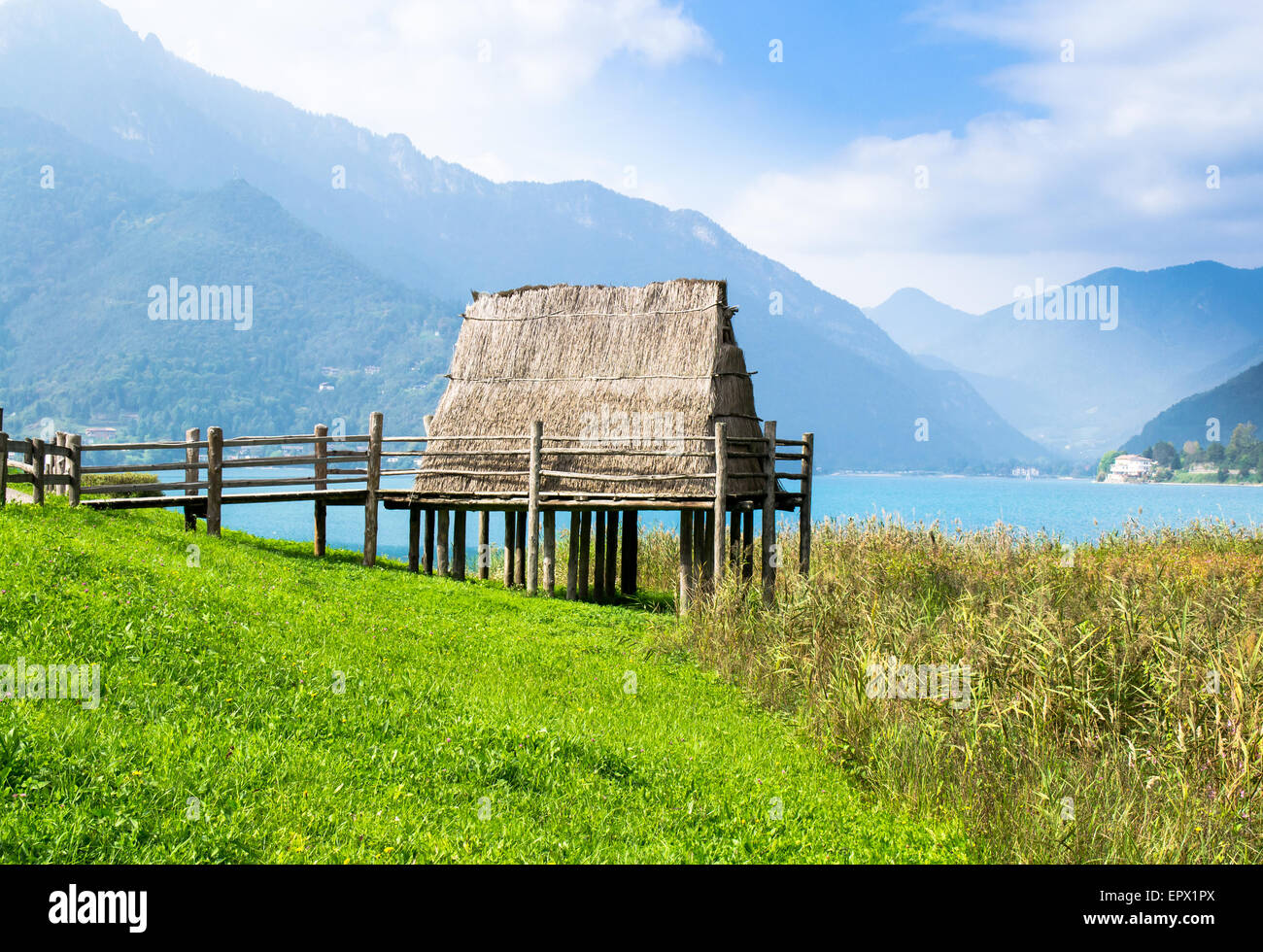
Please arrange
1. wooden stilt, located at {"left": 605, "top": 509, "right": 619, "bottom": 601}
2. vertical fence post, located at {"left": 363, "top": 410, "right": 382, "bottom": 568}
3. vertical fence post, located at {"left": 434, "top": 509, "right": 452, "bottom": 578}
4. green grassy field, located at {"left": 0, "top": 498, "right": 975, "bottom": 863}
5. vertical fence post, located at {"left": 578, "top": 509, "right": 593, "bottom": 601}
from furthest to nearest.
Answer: wooden stilt, located at {"left": 605, "top": 509, "right": 619, "bottom": 601}
vertical fence post, located at {"left": 434, "top": 509, "right": 452, "bottom": 578}
vertical fence post, located at {"left": 578, "top": 509, "right": 593, "bottom": 601}
vertical fence post, located at {"left": 363, "top": 410, "right": 382, "bottom": 568}
green grassy field, located at {"left": 0, "top": 498, "right": 975, "bottom": 863}

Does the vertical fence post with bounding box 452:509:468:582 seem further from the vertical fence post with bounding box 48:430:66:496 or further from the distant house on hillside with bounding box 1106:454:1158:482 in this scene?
the distant house on hillside with bounding box 1106:454:1158:482

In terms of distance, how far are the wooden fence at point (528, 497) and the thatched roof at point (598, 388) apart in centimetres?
15

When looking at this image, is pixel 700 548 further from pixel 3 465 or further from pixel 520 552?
pixel 3 465

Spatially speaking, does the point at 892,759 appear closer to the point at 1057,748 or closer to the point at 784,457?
the point at 1057,748

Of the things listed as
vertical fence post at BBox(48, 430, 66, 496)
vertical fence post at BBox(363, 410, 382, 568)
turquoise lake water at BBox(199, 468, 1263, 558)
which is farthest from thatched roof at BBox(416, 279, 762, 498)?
turquoise lake water at BBox(199, 468, 1263, 558)

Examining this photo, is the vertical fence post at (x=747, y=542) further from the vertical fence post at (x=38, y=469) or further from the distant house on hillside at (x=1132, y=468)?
the distant house on hillside at (x=1132, y=468)

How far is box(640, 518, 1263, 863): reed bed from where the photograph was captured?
6.43 metres

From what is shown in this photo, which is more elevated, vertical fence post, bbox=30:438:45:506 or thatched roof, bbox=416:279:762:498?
thatched roof, bbox=416:279:762:498

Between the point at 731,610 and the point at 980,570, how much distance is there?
6296 millimetres

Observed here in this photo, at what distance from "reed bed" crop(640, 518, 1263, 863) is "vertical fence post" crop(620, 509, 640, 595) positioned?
6.08 meters

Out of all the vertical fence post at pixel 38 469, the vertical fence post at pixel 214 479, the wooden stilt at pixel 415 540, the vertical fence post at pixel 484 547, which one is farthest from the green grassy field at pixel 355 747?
the vertical fence post at pixel 484 547

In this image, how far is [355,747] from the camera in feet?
22.5

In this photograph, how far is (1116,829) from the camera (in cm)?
618
